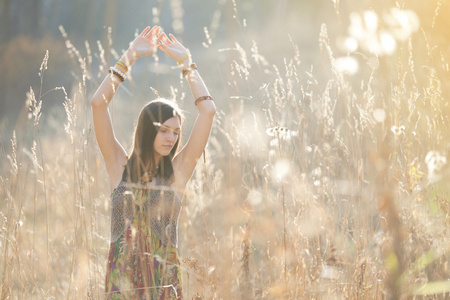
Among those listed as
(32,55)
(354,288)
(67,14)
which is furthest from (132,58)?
(67,14)

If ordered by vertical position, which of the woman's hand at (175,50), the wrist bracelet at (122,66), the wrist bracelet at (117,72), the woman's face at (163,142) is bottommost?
the woman's face at (163,142)

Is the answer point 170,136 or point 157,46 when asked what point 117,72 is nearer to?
point 157,46

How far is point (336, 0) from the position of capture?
1973 mm

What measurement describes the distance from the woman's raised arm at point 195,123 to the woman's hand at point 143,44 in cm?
5

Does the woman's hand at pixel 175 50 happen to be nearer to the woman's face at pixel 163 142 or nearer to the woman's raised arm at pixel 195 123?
the woman's raised arm at pixel 195 123

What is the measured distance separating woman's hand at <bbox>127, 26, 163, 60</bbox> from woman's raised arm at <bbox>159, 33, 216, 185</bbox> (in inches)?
2.0

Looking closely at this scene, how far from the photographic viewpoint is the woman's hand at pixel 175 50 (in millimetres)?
2156

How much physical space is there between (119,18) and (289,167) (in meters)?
24.1

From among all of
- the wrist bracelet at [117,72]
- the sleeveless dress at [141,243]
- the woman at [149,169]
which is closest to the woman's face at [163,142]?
the woman at [149,169]

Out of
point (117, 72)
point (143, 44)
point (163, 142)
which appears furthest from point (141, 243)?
point (143, 44)

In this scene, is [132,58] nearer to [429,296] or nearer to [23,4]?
[429,296]

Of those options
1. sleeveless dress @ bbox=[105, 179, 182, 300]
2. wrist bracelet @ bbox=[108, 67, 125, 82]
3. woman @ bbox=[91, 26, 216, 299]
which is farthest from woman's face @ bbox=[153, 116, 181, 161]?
wrist bracelet @ bbox=[108, 67, 125, 82]

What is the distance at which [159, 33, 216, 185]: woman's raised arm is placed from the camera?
2.14m

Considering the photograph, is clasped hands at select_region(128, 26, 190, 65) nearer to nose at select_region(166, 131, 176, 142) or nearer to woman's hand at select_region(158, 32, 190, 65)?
woman's hand at select_region(158, 32, 190, 65)
